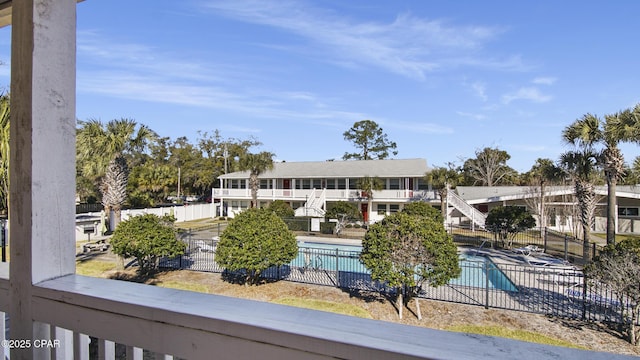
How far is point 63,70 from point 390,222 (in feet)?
29.6

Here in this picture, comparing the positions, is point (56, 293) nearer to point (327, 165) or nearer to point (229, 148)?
point (327, 165)

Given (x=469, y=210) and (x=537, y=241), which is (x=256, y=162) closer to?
(x=469, y=210)

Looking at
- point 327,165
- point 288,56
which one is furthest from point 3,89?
point 327,165

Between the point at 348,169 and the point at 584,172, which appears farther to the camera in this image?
the point at 348,169

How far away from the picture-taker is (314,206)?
2864cm

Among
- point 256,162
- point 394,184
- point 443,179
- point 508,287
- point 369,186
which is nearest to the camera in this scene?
point 508,287

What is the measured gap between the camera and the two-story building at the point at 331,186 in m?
28.2

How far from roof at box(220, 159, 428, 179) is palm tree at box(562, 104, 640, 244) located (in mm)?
13598

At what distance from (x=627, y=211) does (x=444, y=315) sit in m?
23.5

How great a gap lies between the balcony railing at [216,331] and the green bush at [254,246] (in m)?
9.50

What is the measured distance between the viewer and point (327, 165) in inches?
1313

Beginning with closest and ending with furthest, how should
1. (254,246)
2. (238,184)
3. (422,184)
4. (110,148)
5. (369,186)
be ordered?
(254,246) < (110,148) < (369,186) < (422,184) < (238,184)

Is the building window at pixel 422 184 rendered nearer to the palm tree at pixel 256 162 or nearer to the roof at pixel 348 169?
the roof at pixel 348 169

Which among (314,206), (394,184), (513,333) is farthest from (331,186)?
(513,333)
